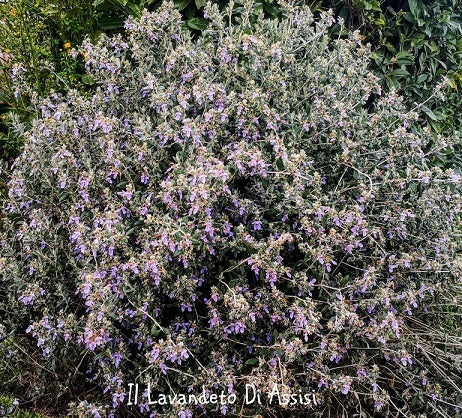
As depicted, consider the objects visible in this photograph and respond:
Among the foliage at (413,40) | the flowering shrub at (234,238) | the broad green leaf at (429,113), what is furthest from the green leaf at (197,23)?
the broad green leaf at (429,113)

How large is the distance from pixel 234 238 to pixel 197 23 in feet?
5.72

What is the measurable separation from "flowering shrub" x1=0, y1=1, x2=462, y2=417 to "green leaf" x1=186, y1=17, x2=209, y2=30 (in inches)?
18.5

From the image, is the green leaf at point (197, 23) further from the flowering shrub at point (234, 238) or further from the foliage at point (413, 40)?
the foliage at point (413, 40)

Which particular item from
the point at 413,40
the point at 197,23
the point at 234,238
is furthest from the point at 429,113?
the point at 234,238

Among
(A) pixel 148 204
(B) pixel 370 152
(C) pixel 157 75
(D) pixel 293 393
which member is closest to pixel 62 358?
(A) pixel 148 204

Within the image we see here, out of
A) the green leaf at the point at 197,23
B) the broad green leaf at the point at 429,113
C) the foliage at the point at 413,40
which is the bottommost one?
the broad green leaf at the point at 429,113

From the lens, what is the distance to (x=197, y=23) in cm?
371

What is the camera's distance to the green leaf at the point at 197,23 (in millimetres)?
3669

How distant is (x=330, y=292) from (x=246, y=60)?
139 cm

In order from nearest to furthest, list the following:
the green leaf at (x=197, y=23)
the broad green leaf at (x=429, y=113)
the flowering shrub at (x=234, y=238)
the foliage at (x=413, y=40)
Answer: the flowering shrub at (x=234, y=238) < the green leaf at (x=197, y=23) < the foliage at (x=413, y=40) < the broad green leaf at (x=429, y=113)

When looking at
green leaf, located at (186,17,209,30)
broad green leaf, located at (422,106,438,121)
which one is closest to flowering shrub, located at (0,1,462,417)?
green leaf, located at (186,17,209,30)

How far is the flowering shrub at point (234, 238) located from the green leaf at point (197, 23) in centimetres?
47

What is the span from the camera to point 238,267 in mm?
2645

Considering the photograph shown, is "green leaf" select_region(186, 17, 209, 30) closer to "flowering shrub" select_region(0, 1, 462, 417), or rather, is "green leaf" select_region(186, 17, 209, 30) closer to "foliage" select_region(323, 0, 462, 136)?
"flowering shrub" select_region(0, 1, 462, 417)
